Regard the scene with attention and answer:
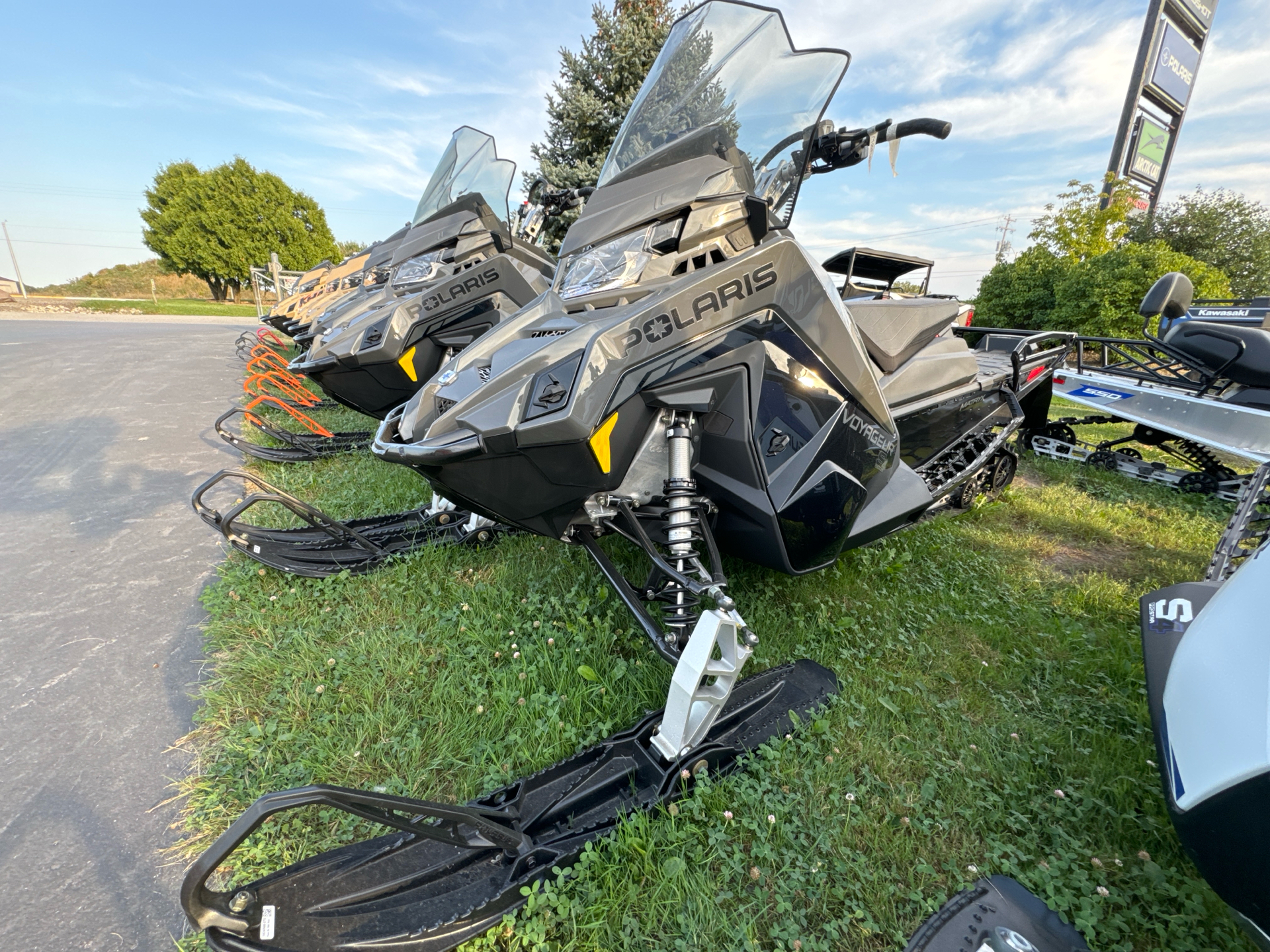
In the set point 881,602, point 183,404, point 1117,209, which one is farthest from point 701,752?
point 1117,209

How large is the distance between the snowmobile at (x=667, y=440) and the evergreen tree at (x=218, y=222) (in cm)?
4037

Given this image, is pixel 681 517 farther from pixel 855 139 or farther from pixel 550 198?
pixel 550 198

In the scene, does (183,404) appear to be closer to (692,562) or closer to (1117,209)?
(692,562)

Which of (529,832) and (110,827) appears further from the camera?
(110,827)

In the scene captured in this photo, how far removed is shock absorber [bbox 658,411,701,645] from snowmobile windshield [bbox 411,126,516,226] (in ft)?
13.1

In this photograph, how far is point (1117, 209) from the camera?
14742 mm

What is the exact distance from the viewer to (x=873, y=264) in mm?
4730

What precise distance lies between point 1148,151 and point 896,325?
66.7 feet

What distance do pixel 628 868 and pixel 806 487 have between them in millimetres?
1353

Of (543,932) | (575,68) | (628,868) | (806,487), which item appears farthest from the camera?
(575,68)

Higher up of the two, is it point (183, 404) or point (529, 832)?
point (183, 404)

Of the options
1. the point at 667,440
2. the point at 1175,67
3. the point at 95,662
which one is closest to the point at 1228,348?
the point at 667,440

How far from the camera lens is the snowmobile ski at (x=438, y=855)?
1.11 meters

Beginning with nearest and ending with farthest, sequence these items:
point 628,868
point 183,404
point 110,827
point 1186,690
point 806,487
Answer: point 1186,690
point 628,868
point 110,827
point 806,487
point 183,404
